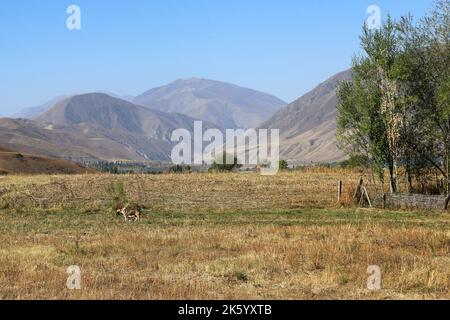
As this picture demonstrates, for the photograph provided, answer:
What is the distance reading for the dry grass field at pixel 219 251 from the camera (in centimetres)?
1475

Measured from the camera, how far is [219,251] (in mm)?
20953

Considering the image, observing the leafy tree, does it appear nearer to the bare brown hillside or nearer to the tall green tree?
the bare brown hillside

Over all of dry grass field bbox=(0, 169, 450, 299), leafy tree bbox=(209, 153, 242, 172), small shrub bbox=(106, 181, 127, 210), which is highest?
leafy tree bbox=(209, 153, 242, 172)

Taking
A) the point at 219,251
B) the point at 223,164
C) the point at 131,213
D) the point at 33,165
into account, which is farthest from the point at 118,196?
the point at 33,165

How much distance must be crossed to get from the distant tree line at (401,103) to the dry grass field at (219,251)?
4.80m

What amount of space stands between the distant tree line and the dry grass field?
15.8 feet

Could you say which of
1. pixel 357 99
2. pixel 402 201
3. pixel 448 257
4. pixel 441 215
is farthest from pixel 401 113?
pixel 448 257

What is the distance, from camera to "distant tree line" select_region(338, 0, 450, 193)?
133 feet

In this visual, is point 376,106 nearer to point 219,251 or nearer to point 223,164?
point 219,251

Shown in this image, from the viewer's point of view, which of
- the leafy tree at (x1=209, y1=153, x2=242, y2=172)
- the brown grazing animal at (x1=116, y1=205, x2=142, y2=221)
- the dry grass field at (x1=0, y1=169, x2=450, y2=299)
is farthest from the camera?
the leafy tree at (x1=209, y1=153, x2=242, y2=172)

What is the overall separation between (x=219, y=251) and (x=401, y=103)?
993 inches

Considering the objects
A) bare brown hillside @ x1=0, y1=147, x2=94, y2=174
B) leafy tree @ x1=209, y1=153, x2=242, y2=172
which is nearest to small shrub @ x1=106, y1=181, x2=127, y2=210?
leafy tree @ x1=209, y1=153, x2=242, y2=172

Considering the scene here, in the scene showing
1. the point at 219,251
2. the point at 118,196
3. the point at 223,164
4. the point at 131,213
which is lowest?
the point at 219,251

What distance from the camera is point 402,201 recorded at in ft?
132
